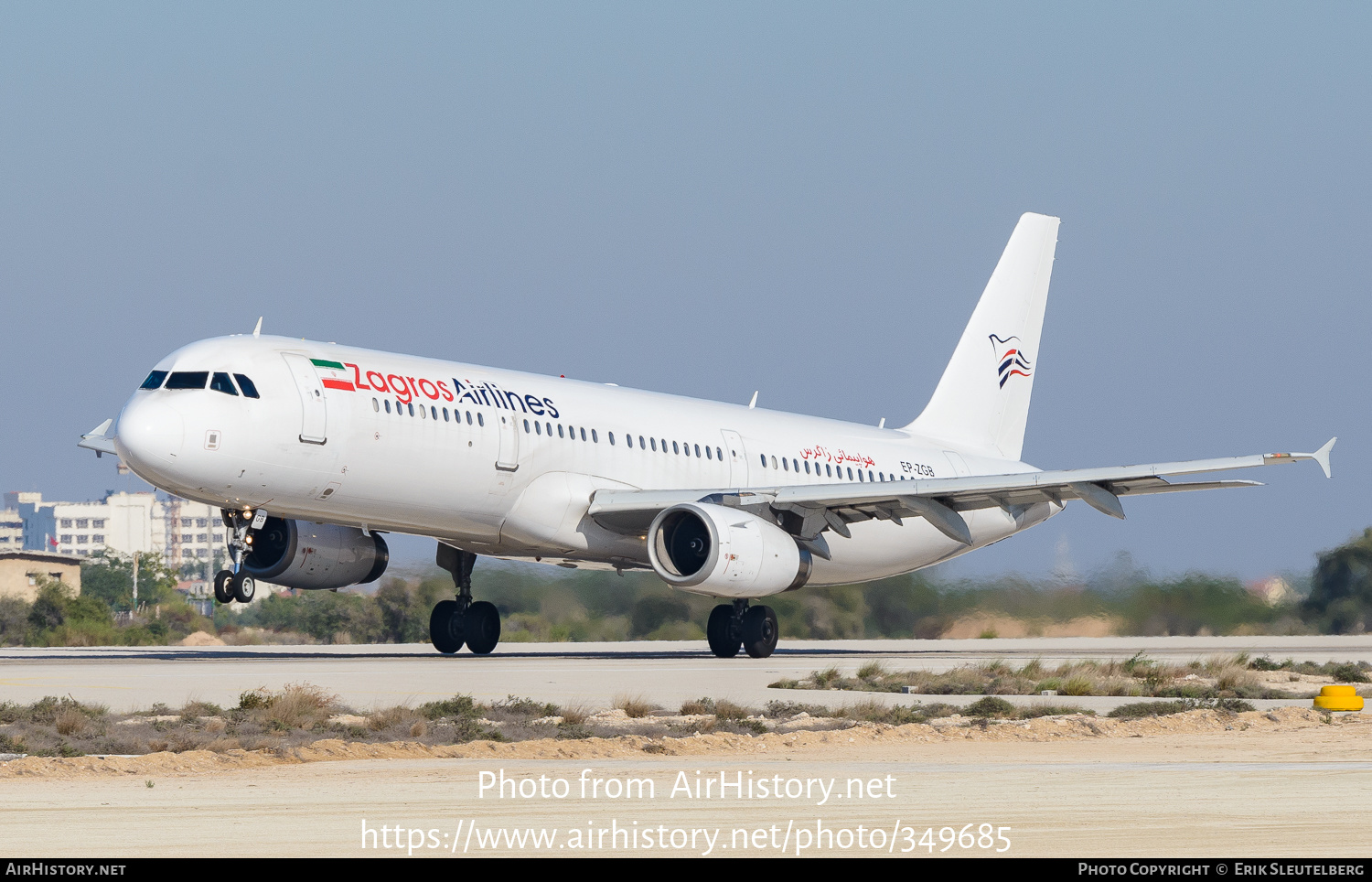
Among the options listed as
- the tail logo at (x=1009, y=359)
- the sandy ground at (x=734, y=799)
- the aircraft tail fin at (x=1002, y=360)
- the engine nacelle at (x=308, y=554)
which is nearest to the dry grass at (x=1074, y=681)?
the sandy ground at (x=734, y=799)

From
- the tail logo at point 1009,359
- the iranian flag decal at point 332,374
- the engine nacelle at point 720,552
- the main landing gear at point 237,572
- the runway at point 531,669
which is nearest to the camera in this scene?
the runway at point 531,669

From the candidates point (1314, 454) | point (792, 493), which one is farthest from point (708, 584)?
point (1314, 454)

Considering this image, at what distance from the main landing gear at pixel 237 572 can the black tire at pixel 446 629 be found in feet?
18.1

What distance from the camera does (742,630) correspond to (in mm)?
29125

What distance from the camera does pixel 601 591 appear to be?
118ft

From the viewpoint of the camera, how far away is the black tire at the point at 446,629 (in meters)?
30.5

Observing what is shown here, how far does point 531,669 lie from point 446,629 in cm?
562

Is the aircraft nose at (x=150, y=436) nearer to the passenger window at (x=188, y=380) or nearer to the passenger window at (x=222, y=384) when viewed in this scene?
the passenger window at (x=188, y=380)

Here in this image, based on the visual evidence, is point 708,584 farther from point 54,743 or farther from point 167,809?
point 167,809

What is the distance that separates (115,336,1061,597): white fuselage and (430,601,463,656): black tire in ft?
6.84

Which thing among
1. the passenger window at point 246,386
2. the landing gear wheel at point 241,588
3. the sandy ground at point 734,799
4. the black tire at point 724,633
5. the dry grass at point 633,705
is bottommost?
the sandy ground at point 734,799

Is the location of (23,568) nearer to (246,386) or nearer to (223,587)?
(246,386)

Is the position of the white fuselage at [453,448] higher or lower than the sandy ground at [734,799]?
higher

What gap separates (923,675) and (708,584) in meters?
4.73
